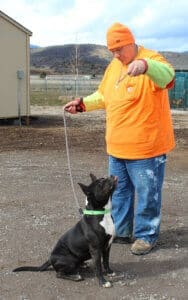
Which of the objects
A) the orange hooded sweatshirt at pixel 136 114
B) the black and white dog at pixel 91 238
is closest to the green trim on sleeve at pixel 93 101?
the orange hooded sweatshirt at pixel 136 114

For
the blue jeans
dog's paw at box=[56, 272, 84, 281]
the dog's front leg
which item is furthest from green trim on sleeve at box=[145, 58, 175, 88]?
dog's paw at box=[56, 272, 84, 281]

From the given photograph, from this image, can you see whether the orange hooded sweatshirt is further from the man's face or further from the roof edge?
the roof edge

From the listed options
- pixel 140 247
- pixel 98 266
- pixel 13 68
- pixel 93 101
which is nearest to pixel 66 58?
pixel 13 68

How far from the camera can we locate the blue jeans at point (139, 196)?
19.2 ft

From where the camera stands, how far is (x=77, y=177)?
10.1 m

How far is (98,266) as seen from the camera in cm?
515

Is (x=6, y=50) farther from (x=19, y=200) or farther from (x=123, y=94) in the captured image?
(x=123, y=94)

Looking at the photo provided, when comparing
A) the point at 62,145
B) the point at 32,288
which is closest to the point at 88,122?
the point at 62,145

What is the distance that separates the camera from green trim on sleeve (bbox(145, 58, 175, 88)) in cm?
513

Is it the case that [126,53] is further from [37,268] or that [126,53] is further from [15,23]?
[15,23]

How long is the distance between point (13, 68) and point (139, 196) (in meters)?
13.8

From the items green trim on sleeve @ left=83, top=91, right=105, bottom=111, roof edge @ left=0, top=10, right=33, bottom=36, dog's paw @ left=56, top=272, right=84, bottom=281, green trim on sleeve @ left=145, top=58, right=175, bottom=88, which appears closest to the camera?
green trim on sleeve @ left=145, top=58, right=175, bottom=88

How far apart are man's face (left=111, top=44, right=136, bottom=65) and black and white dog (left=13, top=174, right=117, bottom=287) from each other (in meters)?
1.18

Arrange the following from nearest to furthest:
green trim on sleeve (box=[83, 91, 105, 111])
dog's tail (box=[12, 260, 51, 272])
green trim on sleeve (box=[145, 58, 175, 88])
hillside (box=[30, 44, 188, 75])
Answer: green trim on sleeve (box=[145, 58, 175, 88]) < dog's tail (box=[12, 260, 51, 272]) < green trim on sleeve (box=[83, 91, 105, 111]) < hillside (box=[30, 44, 188, 75])
